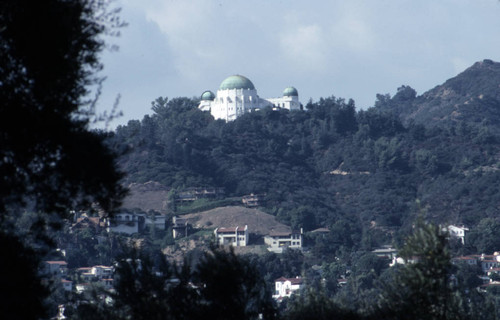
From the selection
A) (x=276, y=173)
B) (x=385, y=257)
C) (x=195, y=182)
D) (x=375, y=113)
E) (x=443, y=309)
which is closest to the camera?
(x=443, y=309)

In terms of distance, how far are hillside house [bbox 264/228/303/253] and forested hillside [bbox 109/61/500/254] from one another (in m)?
6.14

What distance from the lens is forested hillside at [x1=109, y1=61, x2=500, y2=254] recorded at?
5659 inches

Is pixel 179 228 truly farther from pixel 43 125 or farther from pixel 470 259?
pixel 43 125

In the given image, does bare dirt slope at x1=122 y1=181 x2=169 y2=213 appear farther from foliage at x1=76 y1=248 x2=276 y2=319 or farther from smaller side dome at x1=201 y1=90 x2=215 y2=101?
foliage at x1=76 y1=248 x2=276 y2=319

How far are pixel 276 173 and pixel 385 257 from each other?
4657 centimetres

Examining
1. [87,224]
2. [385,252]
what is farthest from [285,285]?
[87,224]

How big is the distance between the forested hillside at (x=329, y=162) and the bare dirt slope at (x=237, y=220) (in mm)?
3063

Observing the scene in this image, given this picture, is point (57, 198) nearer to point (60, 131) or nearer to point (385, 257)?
point (60, 131)

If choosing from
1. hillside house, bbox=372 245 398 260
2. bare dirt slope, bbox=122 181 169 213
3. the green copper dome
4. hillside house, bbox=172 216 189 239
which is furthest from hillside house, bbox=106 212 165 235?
the green copper dome

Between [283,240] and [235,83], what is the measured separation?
41.2m

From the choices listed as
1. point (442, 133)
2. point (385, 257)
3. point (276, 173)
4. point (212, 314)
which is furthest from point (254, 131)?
point (212, 314)

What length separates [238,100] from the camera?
544 feet

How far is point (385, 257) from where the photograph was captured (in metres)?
115

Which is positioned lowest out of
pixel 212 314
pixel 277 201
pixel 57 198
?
pixel 212 314
